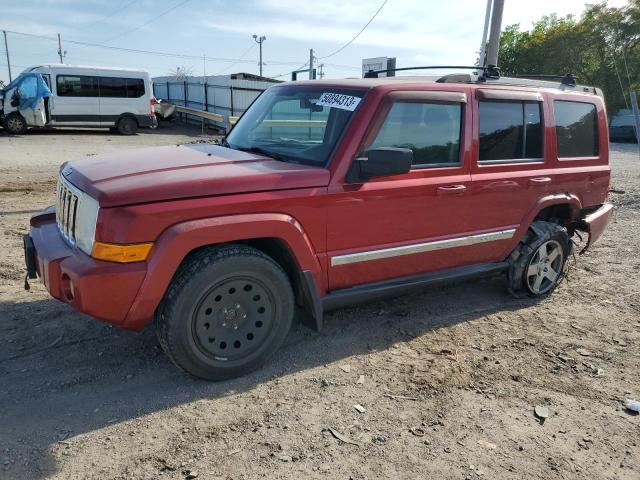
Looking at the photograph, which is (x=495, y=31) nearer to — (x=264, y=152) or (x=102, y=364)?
(x=264, y=152)

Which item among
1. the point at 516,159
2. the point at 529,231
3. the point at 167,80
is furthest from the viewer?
the point at 167,80

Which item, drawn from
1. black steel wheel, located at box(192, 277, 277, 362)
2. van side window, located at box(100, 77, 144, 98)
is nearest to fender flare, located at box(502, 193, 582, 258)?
black steel wheel, located at box(192, 277, 277, 362)

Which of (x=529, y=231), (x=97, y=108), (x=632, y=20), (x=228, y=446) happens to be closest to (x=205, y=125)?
(x=97, y=108)

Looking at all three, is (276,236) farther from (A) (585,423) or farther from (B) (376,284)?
(A) (585,423)

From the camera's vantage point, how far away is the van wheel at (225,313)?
3.05 m

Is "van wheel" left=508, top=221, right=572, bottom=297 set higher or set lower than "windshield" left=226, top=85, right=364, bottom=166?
lower

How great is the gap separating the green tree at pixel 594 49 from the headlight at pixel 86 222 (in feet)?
111

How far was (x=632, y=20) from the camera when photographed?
32375 mm

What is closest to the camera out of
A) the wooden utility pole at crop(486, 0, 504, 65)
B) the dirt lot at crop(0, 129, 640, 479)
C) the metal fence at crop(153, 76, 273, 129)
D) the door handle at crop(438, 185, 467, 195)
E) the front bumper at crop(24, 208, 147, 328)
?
the dirt lot at crop(0, 129, 640, 479)

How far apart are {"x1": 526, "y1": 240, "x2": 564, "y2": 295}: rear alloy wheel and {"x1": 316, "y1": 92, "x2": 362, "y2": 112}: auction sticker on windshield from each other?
7.39 ft

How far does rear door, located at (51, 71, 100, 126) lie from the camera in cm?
1841

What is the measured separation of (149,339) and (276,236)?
1363 mm

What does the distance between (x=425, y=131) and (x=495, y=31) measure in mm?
6817

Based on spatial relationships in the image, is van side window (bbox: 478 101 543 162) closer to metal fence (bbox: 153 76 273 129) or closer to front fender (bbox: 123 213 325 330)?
front fender (bbox: 123 213 325 330)
